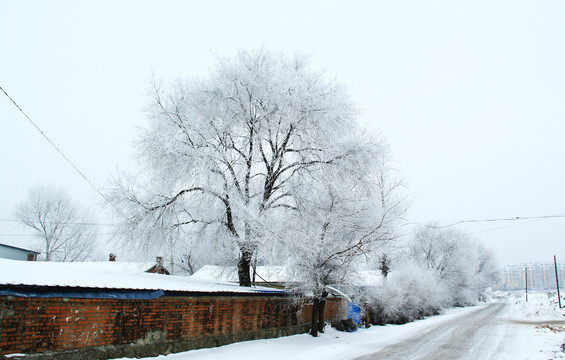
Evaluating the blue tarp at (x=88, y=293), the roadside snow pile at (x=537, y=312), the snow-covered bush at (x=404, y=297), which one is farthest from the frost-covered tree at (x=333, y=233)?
the roadside snow pile at (x=537, y=312)

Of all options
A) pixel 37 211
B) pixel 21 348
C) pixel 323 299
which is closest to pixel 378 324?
pixel 323 299

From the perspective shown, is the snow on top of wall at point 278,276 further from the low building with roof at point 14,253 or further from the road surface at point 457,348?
the low building with roof at point 14,253

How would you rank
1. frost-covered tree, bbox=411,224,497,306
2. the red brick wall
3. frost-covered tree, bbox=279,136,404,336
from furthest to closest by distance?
frost-covered tree, bbox=411,224,497,306 < frost-covered tree, bbox=279,136,404,336 < the red brick wall

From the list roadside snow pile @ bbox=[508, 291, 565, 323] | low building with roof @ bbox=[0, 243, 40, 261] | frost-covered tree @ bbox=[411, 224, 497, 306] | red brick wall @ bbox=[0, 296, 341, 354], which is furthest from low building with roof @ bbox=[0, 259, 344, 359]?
frost-covered tree @ bbox=[411, 224, 497, 306]

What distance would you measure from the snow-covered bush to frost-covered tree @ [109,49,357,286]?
10.2 m

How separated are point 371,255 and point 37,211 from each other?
1635 inches

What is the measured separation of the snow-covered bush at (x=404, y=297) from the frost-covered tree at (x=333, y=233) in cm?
893

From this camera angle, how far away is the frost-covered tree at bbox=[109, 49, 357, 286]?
48.3 ft

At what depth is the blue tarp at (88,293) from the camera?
6.85 metres

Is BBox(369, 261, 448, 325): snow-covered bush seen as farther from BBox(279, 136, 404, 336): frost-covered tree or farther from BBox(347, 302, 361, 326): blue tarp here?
BBox(279, 136, 404, 336): frost-covered tree

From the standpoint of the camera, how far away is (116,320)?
27.6ft

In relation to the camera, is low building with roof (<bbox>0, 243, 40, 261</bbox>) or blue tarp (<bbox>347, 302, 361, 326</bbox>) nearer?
blue tarp (<bbox>347, 302, 361, 326</bbox>)

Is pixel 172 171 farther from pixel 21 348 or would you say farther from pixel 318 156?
pixel 21 348

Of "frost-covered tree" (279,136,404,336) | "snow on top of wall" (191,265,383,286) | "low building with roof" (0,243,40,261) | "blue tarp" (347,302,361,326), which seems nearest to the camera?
"frost-covered tree" (279,136,404,336)
